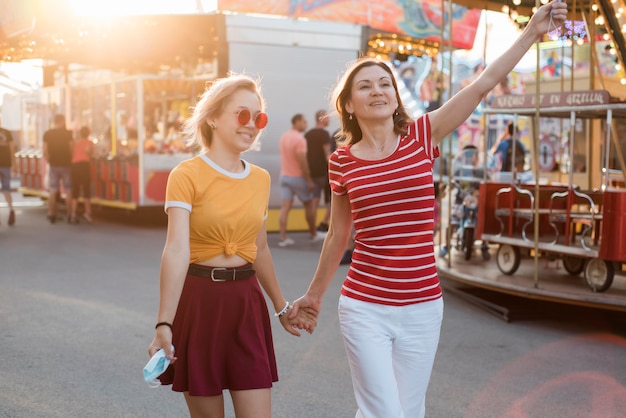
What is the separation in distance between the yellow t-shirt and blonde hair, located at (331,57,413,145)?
623mm

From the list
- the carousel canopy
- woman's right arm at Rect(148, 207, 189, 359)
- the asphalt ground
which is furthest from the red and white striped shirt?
the carousel canopy

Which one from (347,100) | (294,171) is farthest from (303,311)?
(294,171)

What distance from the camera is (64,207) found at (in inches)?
867

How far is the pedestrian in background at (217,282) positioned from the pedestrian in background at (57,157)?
14.4 meters

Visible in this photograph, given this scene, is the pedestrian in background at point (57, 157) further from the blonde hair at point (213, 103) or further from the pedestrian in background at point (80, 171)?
the blonde hair at point (213, 103)

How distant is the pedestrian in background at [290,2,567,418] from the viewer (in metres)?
3.38

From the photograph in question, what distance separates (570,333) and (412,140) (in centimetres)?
478

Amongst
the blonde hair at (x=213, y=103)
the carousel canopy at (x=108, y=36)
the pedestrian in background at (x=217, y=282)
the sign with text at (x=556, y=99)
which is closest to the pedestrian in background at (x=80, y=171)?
the carousel canopy at (x=108, y=36)

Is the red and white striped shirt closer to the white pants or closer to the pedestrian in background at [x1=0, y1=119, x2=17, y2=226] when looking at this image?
the white pants

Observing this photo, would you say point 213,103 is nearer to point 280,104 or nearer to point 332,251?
point 332,251

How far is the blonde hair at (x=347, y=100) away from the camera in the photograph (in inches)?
144

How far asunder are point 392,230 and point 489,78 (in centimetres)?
77

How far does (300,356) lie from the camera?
6684mm

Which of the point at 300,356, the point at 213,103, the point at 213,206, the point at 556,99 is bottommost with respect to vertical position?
the point at 300,356
